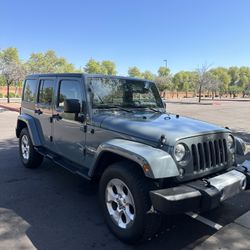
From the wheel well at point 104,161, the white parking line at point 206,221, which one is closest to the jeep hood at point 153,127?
the wheel well at point 104,161

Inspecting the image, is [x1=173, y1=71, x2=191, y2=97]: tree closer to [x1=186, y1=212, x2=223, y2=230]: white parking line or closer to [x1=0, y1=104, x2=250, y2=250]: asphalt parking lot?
[x1=0, y1=104, x2=250, y2=250]: asphalt parking lot

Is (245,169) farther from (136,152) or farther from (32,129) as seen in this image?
(32,129)

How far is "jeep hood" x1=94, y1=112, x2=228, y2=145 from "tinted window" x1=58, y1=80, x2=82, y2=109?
0.68 m

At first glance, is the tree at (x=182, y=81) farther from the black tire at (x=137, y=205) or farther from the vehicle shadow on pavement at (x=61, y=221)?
the black tire at (x=137, y=205)

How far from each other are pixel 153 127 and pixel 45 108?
270 centimetres

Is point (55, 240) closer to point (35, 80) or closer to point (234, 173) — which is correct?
point (234, 173)

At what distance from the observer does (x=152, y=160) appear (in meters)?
2.95

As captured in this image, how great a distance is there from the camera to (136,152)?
3.08 metres

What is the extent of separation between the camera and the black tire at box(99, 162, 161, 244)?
119 inches

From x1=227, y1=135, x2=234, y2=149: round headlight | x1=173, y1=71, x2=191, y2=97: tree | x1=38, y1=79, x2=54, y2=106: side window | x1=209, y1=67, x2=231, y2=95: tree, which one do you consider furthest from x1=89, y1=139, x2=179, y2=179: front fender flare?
x1=209, y1=67, x2=231, y2=95: tree

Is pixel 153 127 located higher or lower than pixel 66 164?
higher

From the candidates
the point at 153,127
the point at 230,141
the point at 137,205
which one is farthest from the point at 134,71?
the point at 137,205

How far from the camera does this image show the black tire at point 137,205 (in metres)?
3.03

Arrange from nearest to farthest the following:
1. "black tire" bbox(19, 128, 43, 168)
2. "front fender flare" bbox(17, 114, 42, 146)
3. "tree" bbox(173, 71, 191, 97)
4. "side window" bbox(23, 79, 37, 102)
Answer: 1. "front fender flare" bbox(17, 114, 42, 146)
2. "black tire" bbox(19, 128, 43, 168)
3. "side window" bbox(23, 79, 37, 102)
4. "tree" bbox(173, 71, 191, 97)
